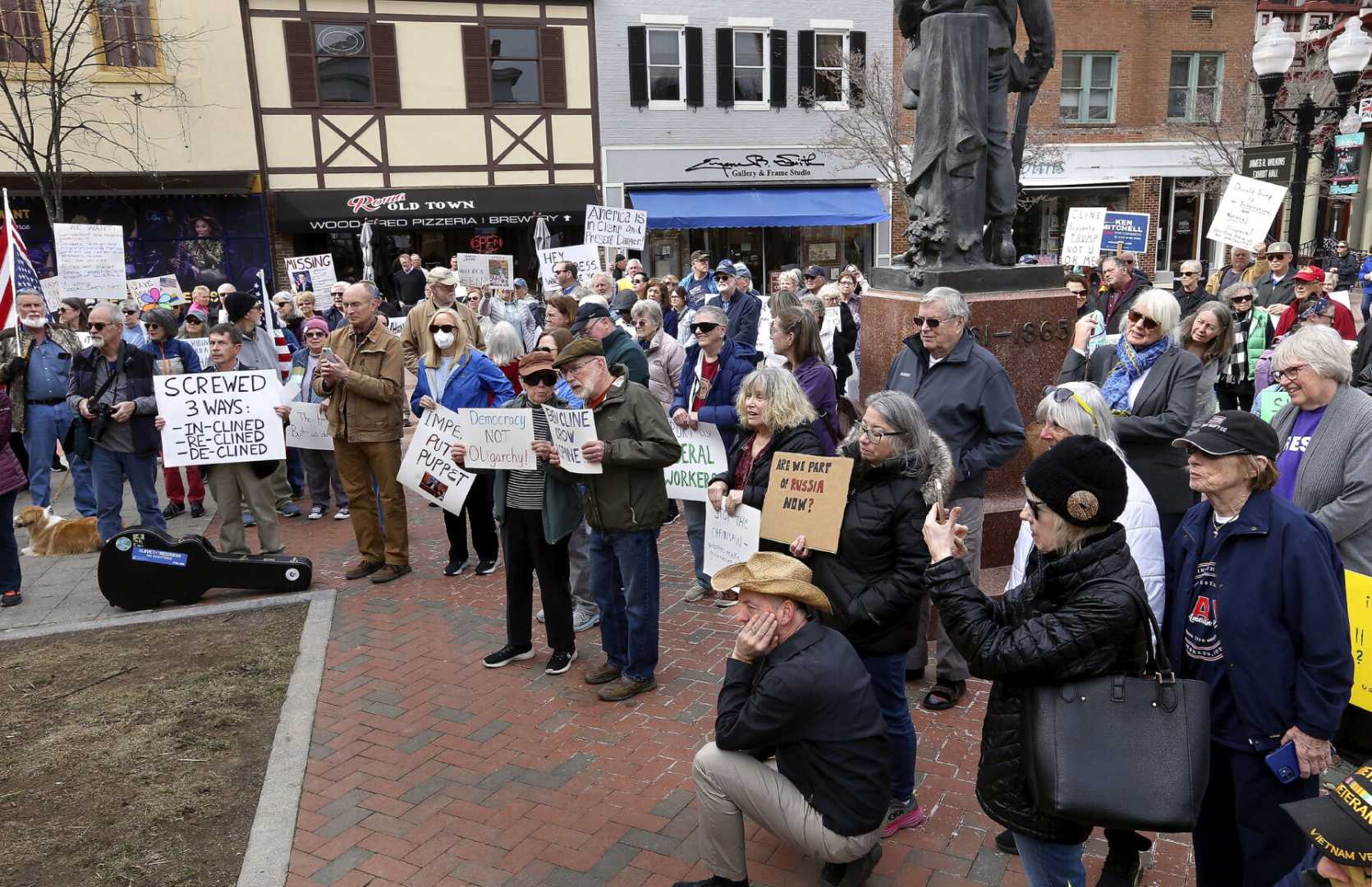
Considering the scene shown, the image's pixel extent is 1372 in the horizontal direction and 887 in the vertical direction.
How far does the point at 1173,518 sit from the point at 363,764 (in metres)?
4.72

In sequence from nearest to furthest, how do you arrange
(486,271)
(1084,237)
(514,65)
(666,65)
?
1. (1084,237)
2. (486,271)
3. (514,65)
4. (666,65)

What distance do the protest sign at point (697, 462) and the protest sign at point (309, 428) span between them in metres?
3.60

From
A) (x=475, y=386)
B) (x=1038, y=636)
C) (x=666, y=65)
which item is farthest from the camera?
(x=666, y=65)

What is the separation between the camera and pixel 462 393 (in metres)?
7.09

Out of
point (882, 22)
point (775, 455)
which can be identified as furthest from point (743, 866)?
point (882, 22)

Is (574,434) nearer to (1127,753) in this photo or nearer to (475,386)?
(475,386)

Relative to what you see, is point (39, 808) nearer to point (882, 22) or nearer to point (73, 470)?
point (73, 470)

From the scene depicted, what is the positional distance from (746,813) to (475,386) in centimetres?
446

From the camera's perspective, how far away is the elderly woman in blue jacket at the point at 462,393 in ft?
23.3

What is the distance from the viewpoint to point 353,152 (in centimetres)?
2286

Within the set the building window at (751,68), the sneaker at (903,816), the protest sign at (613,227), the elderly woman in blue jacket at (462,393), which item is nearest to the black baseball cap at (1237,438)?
the sneaker at (903,816)

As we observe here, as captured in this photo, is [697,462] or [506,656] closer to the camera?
[506,656]

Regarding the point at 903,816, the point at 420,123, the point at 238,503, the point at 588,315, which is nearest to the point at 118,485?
the point at 238,503

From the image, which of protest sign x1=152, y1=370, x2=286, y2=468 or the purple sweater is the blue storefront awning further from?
the purple sweater
